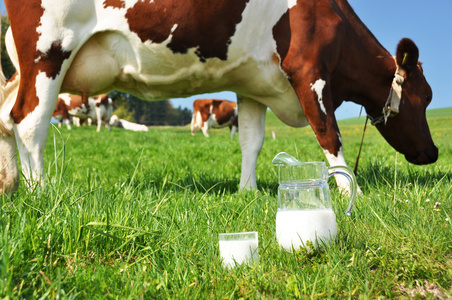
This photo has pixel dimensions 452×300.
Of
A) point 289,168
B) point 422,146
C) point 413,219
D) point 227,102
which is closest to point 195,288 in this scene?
point 289,168

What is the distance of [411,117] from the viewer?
13.9 ft

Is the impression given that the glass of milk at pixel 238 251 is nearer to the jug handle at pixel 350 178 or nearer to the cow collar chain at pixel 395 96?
the jug handle at pixel 350 178

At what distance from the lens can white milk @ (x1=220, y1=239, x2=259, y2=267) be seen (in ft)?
6.07

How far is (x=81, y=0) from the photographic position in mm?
3057

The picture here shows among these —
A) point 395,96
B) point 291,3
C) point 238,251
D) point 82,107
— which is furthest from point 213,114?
point 238,251

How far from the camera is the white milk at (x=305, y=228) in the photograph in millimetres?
1940

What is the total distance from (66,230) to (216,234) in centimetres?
77

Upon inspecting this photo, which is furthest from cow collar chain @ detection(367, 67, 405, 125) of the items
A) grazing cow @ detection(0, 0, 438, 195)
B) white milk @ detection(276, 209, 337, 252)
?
white milk @ detection(276, 209, 337, 252)

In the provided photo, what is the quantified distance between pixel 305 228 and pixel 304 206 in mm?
157

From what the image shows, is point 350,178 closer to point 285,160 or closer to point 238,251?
point 285,160

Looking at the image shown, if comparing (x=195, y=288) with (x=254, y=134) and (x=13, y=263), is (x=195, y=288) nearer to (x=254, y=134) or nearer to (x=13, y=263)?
(x=13, y=263)

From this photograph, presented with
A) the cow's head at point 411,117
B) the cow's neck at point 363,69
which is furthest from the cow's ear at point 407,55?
the cow's neck at point 363,69

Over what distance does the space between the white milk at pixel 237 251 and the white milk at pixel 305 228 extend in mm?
181

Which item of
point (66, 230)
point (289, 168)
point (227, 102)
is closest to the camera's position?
point (66, 230)
